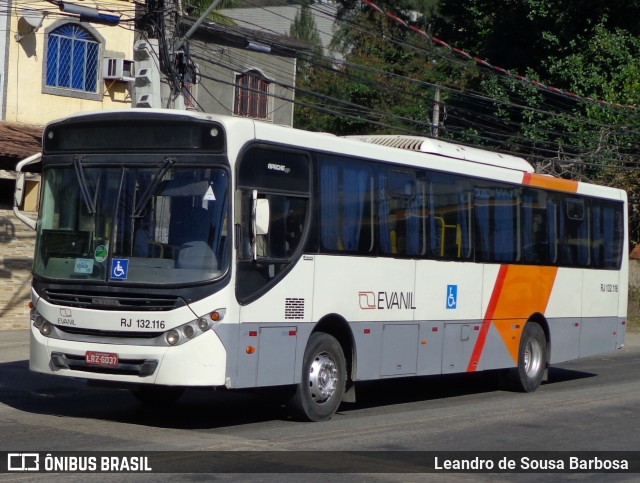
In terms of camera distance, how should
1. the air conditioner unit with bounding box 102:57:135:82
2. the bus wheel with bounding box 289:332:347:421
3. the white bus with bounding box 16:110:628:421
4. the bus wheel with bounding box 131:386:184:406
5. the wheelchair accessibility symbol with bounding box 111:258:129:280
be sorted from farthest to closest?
1. the air conditioner unit with bounding box 102:57:135:82
2. the bus wheel with bounding box 131:386:184:406
3. the bus wheel with bounding box 289:332:347:421
4. the wheelchair accessibility symbol with bounding box 111:258:129:280
5. the white bus with bounding box 16:110:628:421

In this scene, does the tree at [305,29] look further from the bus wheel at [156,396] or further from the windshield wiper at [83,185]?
the windshield wiper at [83,185]

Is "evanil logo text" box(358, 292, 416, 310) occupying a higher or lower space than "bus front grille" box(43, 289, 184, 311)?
higher

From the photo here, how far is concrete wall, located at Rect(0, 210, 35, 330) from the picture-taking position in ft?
68.4

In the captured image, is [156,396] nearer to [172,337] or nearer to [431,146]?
[172,337]

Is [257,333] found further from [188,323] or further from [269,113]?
[269,113]

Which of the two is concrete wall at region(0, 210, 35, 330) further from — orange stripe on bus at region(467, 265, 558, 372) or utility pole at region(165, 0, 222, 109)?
orange stripe on bus at region(467, 265, 558, 372)

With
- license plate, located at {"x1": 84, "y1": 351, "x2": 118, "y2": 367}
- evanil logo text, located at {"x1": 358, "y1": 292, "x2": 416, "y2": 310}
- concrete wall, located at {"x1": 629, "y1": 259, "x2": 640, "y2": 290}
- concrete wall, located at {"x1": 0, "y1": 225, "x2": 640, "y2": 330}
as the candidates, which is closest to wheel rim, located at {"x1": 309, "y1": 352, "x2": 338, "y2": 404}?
evanil logo text, located at {"x1": 358, "y1": 292, "x2": 416, "y2": 310}

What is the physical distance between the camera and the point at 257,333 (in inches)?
423

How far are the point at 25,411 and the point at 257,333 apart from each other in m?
2.95

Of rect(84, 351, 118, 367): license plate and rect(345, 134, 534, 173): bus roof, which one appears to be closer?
rect(84, 351, 118, 367): license plate

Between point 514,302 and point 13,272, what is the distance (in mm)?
10303

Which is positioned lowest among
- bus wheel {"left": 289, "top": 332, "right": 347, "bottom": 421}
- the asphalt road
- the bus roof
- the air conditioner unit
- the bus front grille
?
the asphalt road

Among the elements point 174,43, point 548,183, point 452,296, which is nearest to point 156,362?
point 452,296

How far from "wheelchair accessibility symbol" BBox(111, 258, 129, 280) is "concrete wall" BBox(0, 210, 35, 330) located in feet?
36.0
